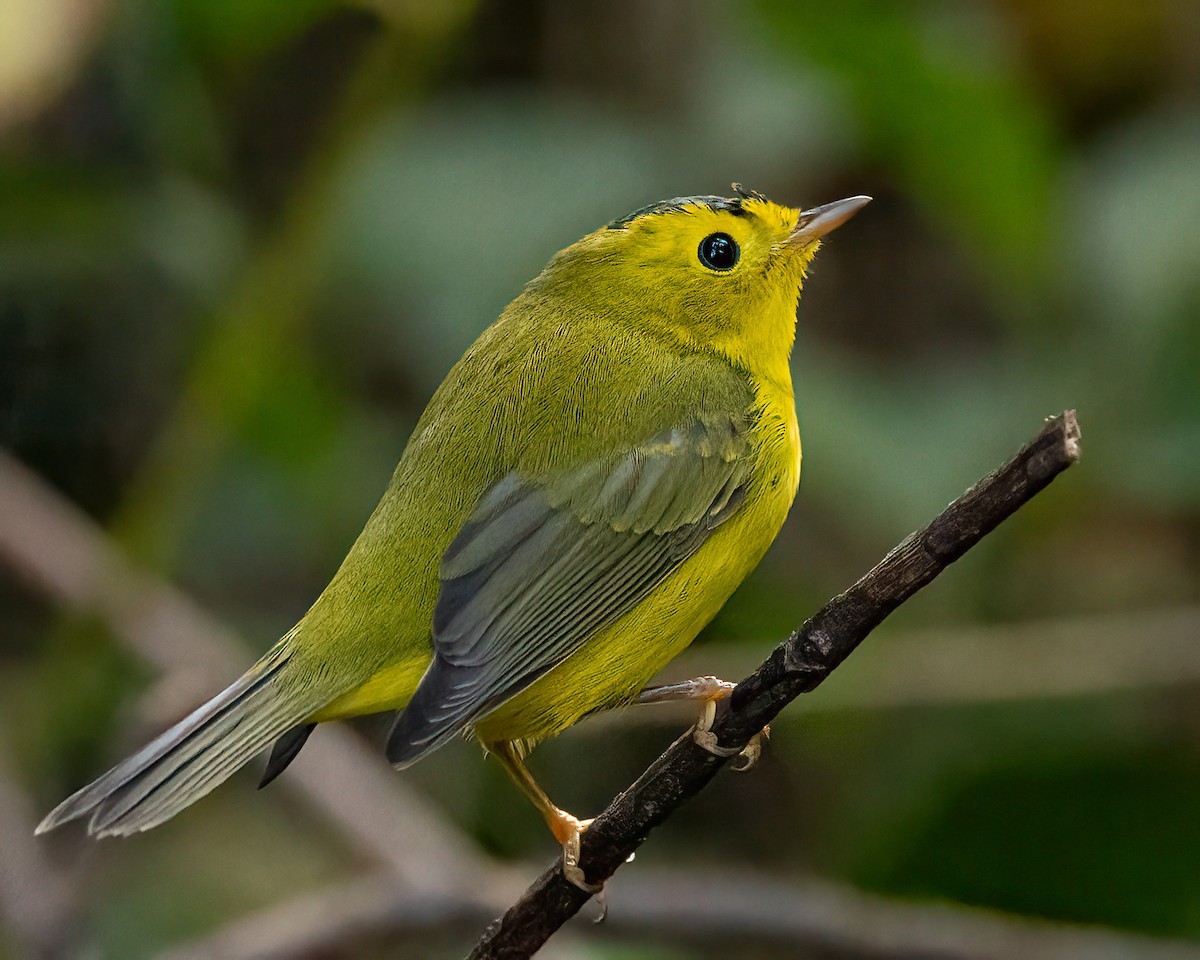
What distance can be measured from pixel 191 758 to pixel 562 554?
29.1 inches

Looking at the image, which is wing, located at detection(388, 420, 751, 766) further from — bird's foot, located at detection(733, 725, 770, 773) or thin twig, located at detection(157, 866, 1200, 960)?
thin twig, located at detection(157, 866, 1200, 960)

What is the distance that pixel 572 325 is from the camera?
9.48ft

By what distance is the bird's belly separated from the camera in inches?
102

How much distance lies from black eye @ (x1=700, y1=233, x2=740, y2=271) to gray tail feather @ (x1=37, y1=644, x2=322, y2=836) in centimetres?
115

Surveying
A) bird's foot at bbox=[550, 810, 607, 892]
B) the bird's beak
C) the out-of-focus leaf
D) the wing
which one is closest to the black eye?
the bird's beak

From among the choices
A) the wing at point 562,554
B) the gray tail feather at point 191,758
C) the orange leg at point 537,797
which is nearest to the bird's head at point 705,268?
the wing at point 562,554

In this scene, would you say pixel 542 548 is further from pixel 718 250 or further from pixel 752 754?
pixel 718 250

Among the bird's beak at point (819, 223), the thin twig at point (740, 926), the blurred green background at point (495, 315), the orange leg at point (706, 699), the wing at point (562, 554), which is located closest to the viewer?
the orange leg at point (706, 699)

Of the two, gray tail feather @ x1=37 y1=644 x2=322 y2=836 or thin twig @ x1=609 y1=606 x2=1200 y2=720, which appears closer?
gray tail feather @ x1=37 y1=644 x2=322 y2=836

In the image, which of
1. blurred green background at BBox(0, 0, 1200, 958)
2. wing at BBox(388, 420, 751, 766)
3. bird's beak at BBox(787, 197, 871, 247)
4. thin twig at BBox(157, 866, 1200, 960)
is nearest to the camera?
wing at BBox(388, 420, 751, 766)

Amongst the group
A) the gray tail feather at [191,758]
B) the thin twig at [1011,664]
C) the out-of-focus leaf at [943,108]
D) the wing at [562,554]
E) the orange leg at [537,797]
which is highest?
the out-of-focus leaf at [943,108]

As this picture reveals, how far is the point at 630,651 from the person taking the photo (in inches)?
102

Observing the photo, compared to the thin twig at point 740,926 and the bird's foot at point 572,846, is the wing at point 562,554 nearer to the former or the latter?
the bird's foot at point 572,846

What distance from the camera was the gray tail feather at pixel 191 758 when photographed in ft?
7.40
